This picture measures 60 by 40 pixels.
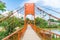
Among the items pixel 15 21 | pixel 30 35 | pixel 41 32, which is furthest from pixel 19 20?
pixel 41 32

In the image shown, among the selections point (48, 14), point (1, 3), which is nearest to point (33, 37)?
point (48, 14)

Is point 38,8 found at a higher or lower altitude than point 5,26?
higher

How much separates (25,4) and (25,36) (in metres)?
0.68

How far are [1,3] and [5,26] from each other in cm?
70

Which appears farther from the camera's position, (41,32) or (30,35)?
(30,35)

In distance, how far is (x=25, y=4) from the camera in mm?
5695

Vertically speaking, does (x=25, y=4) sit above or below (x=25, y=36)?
above

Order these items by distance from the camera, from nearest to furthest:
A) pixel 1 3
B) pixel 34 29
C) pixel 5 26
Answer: pixel 34 29 → pixel 5 26 → pixel 1 3

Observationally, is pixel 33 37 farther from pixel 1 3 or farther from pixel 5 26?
pixel 1 3

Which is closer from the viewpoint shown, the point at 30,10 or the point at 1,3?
the point at 30,10

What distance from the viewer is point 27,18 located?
20.4 ft

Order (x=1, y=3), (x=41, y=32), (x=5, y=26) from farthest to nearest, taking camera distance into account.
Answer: (x=1, y=3)
(x=5, y=26)
(x=41, y=32)

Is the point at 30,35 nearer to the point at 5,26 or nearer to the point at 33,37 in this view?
the point at 33,37

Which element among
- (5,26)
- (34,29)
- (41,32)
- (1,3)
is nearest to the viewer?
(41,32)
